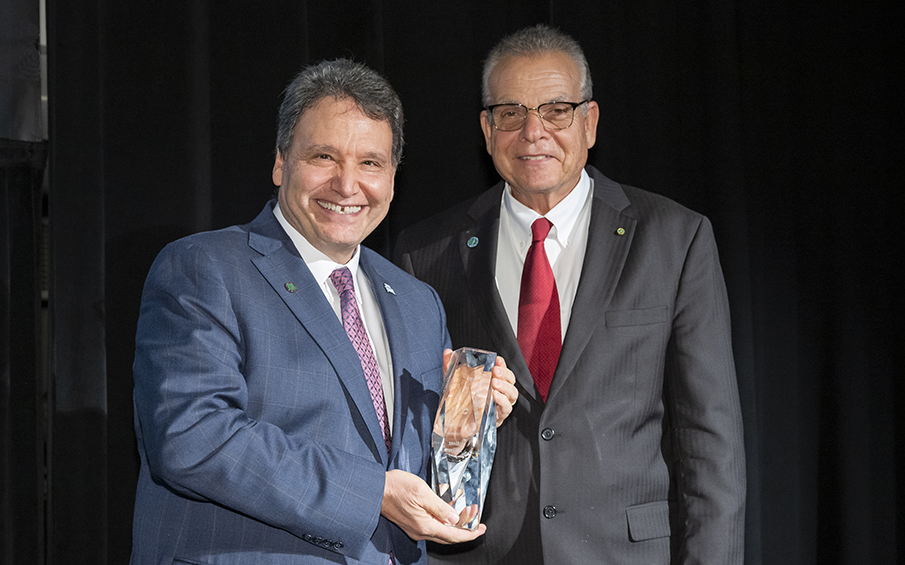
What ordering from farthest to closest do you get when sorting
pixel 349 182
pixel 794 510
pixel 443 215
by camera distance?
pixel 794 510 < pixel 443 215 < pixel 349 182

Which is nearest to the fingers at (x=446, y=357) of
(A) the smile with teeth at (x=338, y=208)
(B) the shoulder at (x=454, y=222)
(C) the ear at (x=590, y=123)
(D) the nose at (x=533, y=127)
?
(A) the smile with teeth at (x=338, y=208)

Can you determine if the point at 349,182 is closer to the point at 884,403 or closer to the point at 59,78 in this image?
the point at 59,78

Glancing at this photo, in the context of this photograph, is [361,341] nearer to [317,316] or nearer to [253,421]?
[317,316]

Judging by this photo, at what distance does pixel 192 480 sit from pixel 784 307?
2.50 meters

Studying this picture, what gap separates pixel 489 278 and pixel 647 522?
28.8 inches

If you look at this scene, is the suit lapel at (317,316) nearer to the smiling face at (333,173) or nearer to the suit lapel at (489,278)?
the smiling face at (333,173)

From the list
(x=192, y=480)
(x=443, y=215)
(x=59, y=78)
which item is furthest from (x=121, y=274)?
(x=192, y=480)

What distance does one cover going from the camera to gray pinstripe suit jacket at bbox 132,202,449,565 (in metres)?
1.48

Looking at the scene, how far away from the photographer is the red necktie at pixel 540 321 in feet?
6.67

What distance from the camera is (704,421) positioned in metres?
1.99

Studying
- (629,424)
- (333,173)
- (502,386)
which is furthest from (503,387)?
(333,173)

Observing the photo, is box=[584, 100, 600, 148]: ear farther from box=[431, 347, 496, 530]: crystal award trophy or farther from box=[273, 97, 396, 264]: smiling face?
box=[431, 347, 496, 530]: crystal award trophy

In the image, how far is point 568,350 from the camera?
198 centimetres

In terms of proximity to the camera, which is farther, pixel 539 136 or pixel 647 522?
pixel 539 136
